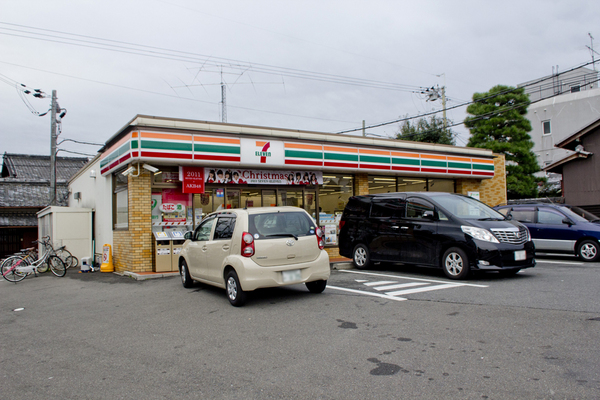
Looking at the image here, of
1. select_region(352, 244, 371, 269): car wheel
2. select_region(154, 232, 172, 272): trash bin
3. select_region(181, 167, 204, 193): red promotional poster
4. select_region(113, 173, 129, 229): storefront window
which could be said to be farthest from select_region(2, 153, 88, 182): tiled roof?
select_region(352, 244, 371, 269): car wheel

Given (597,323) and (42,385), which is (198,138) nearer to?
(42,385)

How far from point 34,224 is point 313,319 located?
22977mm

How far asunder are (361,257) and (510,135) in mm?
20288

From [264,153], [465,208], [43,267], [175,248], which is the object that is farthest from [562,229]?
[43,267]

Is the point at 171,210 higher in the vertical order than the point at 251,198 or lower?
lower

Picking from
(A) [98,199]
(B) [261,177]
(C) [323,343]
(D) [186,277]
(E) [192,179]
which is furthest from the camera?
(A) [98,199]

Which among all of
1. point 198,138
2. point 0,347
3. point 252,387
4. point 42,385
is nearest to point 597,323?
point 252,387

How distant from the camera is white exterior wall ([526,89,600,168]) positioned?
111ft

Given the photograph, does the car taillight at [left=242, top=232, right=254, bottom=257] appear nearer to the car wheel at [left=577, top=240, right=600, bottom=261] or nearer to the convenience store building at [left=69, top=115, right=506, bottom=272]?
the convenience store building at [left=69, top=115, right=506, bottom=272]

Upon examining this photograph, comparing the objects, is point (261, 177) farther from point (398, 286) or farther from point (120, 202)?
point (398, 286)

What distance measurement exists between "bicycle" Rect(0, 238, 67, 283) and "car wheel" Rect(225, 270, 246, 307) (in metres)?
8.61

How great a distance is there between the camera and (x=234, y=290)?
7.21 m

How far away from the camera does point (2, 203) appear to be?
2305cm

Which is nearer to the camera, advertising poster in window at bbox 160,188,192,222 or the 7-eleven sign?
A: advertising poster in window at bbox 160,188,192,222
